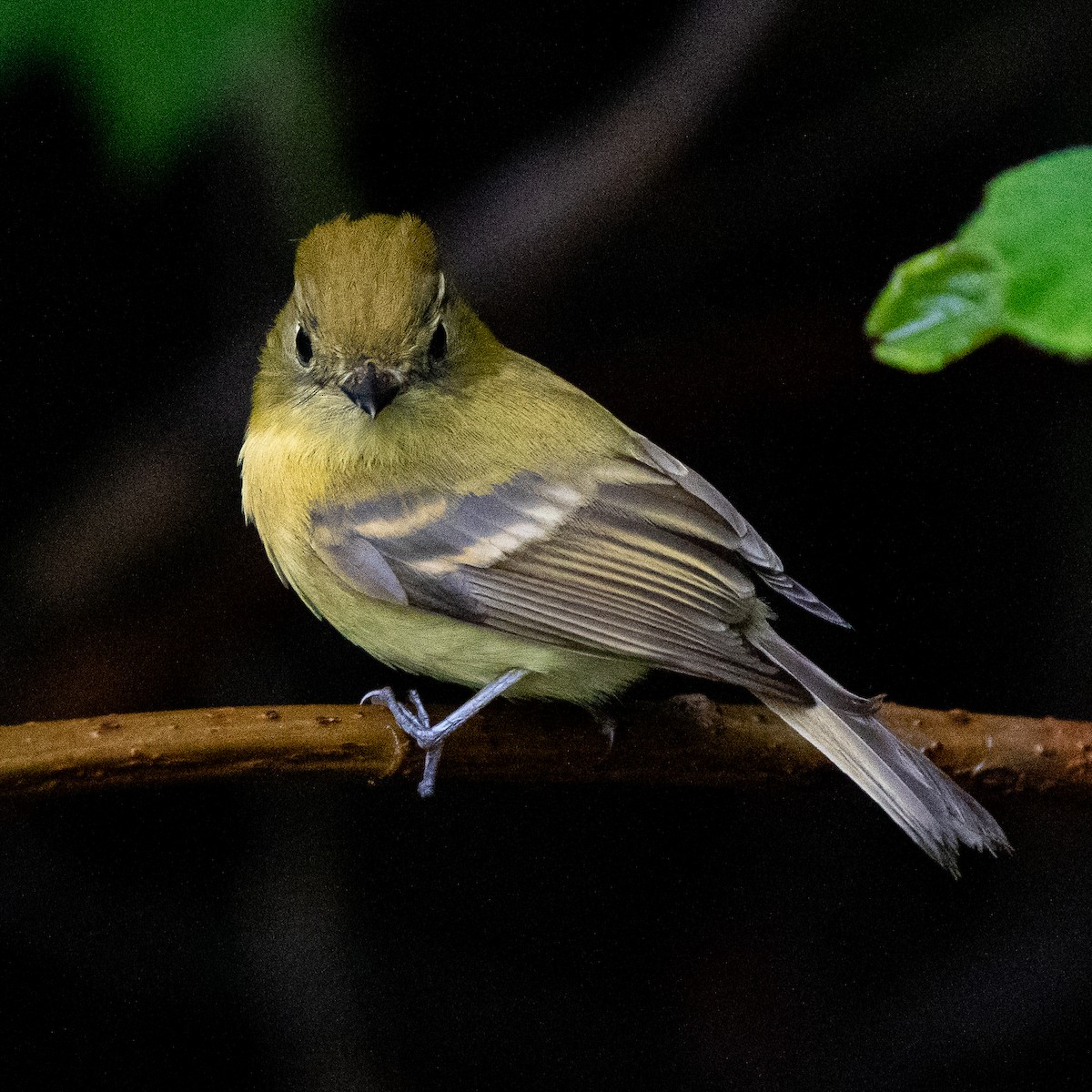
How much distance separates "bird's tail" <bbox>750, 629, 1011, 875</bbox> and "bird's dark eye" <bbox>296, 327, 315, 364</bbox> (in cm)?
45

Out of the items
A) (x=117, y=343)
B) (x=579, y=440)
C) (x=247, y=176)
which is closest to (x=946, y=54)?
(x=579, y=440)

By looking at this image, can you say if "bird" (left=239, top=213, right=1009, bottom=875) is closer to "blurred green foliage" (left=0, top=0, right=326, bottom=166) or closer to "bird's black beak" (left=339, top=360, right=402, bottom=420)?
"bird's black beak" (left=339, top=360, right=402, bottom=420)

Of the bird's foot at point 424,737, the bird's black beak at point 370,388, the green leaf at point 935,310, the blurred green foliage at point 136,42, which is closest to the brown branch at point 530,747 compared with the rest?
the bird's foot at point 424,737

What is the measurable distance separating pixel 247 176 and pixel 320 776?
500 mm

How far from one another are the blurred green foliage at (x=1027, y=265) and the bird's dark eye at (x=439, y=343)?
58 centimetres

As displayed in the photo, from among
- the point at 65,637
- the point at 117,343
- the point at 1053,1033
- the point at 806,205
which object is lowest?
the point at 1053,1033

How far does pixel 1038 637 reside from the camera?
1.07m

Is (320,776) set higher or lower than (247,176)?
lower

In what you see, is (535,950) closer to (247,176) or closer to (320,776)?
(320,776)

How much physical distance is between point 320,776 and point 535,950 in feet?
1.05

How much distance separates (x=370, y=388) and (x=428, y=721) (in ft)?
0.87

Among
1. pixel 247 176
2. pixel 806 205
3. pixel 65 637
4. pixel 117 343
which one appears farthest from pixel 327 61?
pixel 65 637

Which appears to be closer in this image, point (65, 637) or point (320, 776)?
point (320, 776)

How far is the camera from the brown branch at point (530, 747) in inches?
31.5
